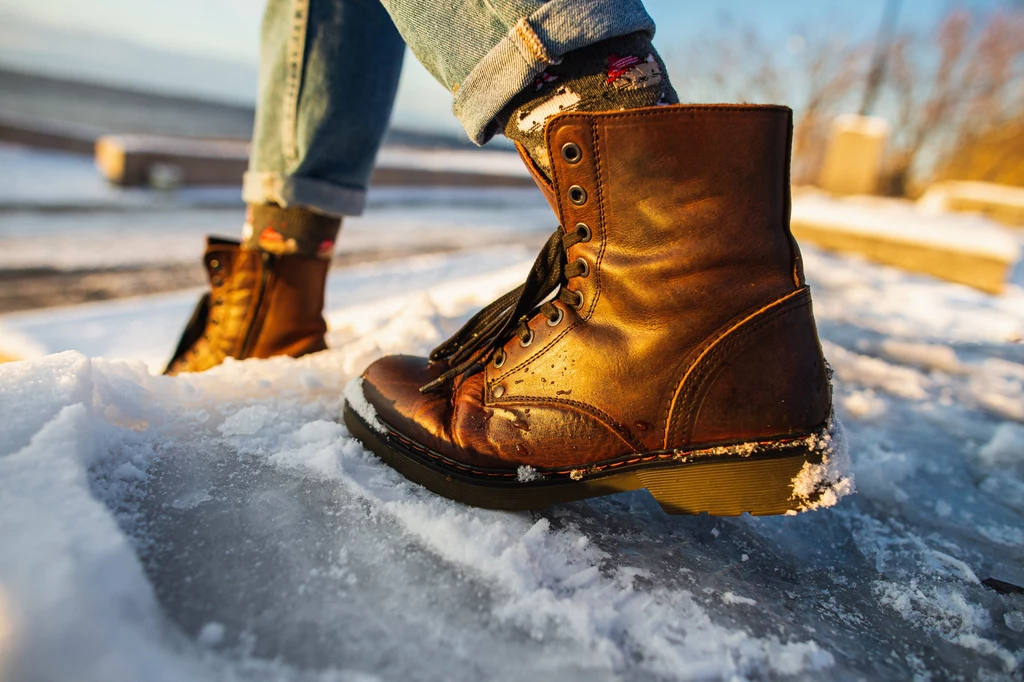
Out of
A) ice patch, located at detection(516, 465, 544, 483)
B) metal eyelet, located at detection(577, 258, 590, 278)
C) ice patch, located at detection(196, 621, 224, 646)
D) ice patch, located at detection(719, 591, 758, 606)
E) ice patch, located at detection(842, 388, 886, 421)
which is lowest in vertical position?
ice patch, located at detection(196, 621, 224, 646)

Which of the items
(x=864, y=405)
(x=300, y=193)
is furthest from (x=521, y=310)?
(x=864, y=405)

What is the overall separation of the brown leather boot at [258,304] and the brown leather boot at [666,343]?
0.68 metres

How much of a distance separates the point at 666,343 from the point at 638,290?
0.08 meters

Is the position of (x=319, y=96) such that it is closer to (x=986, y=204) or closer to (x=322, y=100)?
(x=322, y=100)

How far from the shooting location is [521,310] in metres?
0.95

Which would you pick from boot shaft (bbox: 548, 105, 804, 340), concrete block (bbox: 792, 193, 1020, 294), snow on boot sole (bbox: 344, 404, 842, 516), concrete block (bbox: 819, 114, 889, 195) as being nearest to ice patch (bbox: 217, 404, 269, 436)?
snow on boot sole (bbox: 344, 404, 842, 516)

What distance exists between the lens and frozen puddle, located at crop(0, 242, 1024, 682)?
61 centimetres

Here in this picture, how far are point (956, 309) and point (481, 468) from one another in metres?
3.13

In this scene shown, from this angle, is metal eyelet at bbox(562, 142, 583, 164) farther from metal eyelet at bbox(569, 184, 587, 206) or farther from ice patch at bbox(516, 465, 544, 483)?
ice patch at bbox(516, 465, 544, 483)

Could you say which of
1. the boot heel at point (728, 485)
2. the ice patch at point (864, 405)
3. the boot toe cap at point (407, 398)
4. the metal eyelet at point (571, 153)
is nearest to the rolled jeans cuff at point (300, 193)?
the boot toe cap at point (407, 398)

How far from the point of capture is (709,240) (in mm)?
806

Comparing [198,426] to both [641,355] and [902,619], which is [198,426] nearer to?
[641,355]

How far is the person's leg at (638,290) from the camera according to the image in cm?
79

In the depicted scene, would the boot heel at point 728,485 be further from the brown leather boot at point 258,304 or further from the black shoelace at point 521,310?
the brown leather boot at point 258,304
